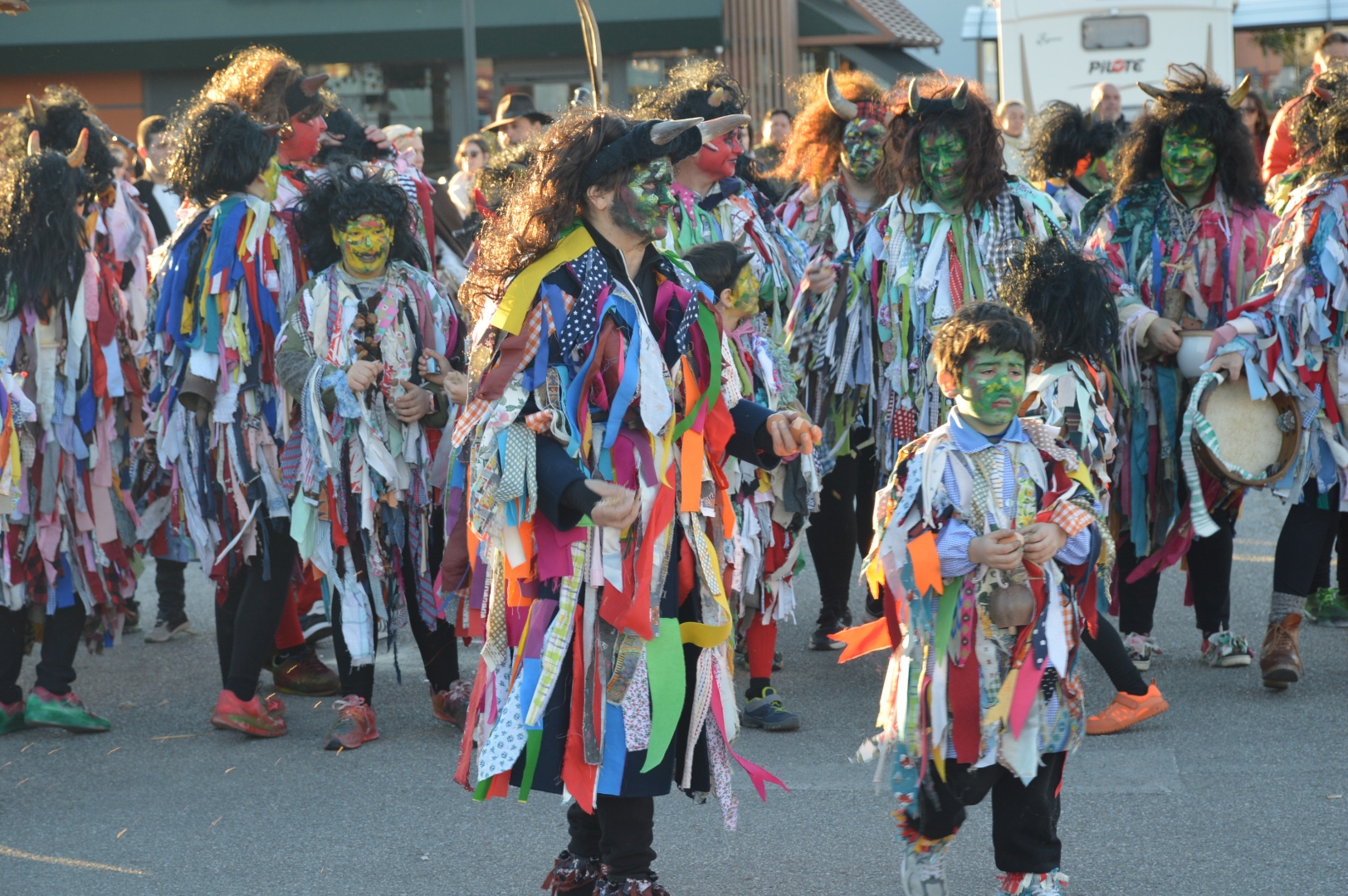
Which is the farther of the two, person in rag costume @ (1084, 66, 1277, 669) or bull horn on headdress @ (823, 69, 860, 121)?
bull horn on headdress @ (823, 69, 860, 121)

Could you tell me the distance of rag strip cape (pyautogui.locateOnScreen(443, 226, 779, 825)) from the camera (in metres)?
3.07

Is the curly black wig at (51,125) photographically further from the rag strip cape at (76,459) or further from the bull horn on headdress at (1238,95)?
the bull horn on headdress at (1238,95)

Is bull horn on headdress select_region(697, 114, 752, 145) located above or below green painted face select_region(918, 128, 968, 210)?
below

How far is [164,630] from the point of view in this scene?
6391mm

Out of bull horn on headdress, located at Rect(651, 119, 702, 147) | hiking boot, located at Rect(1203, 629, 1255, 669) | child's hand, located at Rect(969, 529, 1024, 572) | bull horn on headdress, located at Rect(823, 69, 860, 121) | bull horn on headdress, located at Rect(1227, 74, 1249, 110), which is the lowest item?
hiking boot, located at Rect(1203, 629, 1255, 669)

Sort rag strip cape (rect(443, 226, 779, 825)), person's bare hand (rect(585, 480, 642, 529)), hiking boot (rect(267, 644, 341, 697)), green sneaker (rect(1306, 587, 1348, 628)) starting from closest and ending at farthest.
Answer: person's bare hand (rect(585, 480, 642, 529)) < rag strip cape (rect(443, 226, 779, 825)) < hiking boot (rect(267, 644, 341, 697)) < green sneaker (rect(1306, 587, 1348, 628))

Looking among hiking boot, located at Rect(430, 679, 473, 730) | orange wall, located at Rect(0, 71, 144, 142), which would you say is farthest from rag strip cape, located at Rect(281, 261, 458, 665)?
orange wall, located at Rect(0, 71, 144, 142)

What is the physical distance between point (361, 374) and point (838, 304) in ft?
5.87

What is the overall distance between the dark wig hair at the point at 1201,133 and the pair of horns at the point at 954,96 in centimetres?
75

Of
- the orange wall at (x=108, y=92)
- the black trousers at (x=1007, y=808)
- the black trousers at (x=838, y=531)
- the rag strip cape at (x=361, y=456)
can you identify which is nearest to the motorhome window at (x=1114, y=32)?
the black trousers at (x=838, y=531)

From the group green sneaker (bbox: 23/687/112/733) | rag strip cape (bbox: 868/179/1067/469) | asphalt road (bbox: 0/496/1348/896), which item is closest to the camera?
asphalt road (bbox: 0/496/1348/896)

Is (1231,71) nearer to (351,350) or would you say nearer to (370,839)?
(351,350)

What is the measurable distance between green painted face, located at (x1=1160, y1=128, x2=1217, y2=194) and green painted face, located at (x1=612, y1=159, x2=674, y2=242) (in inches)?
108

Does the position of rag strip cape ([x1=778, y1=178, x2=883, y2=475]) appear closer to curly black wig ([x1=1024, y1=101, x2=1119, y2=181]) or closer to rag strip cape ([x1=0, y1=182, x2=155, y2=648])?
curly black wig ([x1=1024, y1=101, x2=1119, y2=181])
